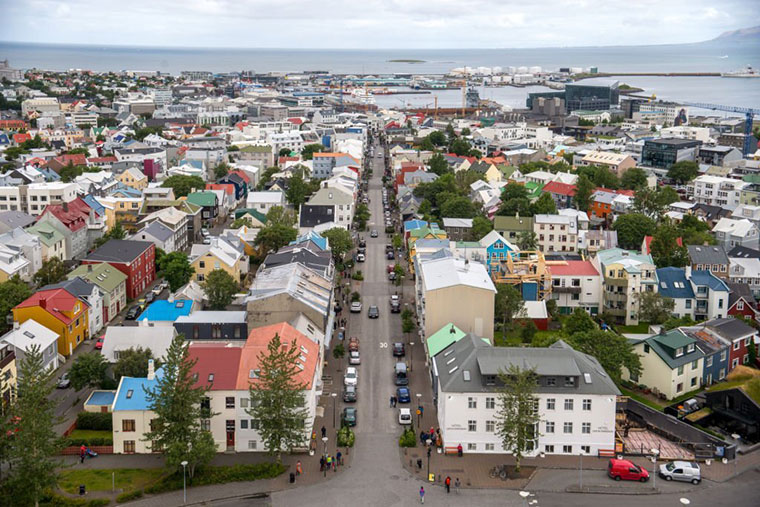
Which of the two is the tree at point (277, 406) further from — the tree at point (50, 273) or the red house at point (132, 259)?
the tree at point (50, 273)

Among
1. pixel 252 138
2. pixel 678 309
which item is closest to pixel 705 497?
pixel 678 309

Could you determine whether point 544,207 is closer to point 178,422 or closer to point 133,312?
point 133,312

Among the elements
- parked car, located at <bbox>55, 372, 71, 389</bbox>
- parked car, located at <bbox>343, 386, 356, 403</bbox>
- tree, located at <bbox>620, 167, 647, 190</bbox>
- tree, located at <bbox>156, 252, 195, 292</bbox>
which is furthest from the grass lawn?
tree, located at <bbox>620, 167, 647, 190</bbox>

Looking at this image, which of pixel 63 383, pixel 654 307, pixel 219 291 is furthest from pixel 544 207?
pixel 63 383

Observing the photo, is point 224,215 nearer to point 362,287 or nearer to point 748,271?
point 362,287

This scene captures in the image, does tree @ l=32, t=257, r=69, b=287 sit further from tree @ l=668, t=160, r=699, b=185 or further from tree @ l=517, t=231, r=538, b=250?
tree @ l=668, t=160, r=699, b=185

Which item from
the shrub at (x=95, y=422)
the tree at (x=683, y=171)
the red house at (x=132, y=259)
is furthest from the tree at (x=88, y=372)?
the tree at (x=683, y=171)
